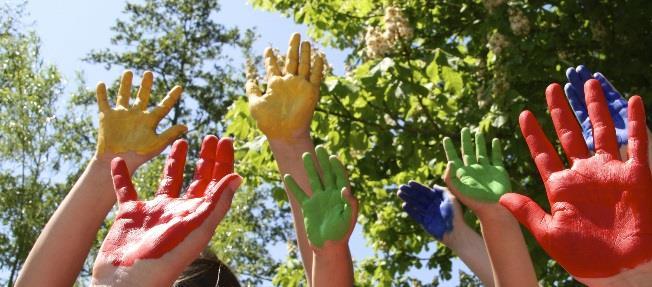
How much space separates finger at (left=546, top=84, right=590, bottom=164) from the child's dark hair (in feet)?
3.92

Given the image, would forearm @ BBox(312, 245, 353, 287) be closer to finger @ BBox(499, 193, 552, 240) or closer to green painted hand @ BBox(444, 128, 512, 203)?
green painted hand @ BBox(444, 128, 512, 203)

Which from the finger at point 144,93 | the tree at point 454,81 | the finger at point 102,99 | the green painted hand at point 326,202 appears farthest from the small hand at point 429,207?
the tree at point 454,81

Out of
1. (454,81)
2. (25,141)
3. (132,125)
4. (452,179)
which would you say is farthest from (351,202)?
(25,141)

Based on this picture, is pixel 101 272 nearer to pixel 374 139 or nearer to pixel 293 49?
pixel 293 49

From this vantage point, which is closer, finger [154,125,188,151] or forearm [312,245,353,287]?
forearm [312,245,353,287]

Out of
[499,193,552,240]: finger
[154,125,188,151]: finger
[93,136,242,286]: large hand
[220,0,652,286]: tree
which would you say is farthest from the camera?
[220,0,652,286]: tree

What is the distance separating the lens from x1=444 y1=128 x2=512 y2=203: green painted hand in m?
2.79

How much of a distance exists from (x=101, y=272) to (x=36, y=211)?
26.3 ft

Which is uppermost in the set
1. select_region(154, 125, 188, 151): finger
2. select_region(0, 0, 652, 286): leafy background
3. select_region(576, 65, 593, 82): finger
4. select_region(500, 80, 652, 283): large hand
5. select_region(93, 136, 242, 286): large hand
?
select_region(0, 0, 652, 286): leafy background

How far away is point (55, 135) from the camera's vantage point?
11016 millimetres

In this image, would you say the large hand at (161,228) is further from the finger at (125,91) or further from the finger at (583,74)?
the finger at (583,74)

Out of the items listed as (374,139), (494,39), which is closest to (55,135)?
(374,139)

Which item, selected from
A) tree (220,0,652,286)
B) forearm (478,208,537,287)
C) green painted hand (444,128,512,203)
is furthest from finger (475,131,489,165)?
tree (220,0,652,286)

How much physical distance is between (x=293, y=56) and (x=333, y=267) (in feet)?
2.74
